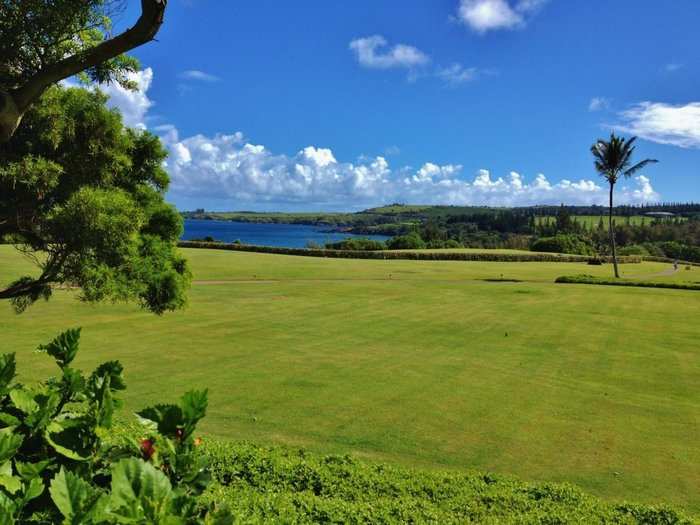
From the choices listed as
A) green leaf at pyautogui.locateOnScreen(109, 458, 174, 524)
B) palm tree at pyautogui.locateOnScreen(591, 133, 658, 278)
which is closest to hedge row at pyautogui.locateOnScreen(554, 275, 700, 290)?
palm tree at pyautogui.locateOnScreen(591, 133, 658, 278)

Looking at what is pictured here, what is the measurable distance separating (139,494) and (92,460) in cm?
A: 83

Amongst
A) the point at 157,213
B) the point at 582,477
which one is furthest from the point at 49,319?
the point at 582,477

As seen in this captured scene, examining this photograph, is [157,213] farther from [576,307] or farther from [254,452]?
[576,307]

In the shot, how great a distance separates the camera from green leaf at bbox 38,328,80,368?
329cm

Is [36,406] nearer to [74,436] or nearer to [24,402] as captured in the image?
[24,402]

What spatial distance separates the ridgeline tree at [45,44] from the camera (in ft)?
16.7

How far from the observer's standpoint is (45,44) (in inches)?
269

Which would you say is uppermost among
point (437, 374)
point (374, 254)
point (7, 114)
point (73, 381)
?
point (7, 114)

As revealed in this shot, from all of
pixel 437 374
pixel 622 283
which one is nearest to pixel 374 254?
pixel 622 283

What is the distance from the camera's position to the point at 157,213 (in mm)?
13680

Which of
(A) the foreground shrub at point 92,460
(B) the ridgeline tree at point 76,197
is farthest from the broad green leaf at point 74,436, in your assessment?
(B) the ridgeline tree at point 76,197

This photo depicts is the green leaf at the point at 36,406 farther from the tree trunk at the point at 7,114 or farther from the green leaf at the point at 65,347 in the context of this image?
the tree trunk at the point at 7,114

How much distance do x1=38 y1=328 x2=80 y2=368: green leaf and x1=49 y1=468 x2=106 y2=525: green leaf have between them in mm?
1303

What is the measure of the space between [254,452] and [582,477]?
5.51 meters
